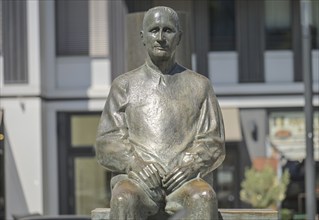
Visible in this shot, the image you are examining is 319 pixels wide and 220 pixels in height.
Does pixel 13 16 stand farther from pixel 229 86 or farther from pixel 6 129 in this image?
pixel 229 86

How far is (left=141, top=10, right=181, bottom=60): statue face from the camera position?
733 centimetres

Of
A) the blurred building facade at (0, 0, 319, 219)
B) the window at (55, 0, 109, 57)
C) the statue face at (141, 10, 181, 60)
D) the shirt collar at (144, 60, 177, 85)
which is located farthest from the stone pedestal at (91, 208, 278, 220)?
the window at (55, 0, 109, 57)

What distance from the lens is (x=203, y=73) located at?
25000mm

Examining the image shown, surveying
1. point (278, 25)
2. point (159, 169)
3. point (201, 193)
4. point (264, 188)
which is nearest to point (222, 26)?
Result: point (278, 25)

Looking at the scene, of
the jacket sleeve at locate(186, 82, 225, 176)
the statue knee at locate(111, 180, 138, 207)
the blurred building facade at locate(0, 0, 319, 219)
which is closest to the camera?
the statue knee at locate(111, 180, 138, 207)

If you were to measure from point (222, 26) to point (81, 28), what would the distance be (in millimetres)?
3577

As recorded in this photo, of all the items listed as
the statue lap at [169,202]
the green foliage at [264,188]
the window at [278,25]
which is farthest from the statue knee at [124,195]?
the window at [278,25]

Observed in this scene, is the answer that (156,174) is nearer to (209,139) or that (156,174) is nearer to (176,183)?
(176,183)

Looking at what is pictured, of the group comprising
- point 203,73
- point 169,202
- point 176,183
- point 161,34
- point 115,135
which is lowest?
point 169,202

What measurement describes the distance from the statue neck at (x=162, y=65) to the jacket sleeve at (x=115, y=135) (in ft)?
0.85

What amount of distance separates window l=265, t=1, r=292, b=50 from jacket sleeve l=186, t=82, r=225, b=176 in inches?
707

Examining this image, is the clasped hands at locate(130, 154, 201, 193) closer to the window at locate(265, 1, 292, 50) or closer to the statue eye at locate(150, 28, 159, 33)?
the statue eye at locate(150, 28, 159, 33)

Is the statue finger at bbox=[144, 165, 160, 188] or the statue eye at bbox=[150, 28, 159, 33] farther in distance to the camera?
the statue eye at bbox=[150, 28, 159, 33]

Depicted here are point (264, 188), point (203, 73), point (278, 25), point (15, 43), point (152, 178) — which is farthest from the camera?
point (278, 25)
